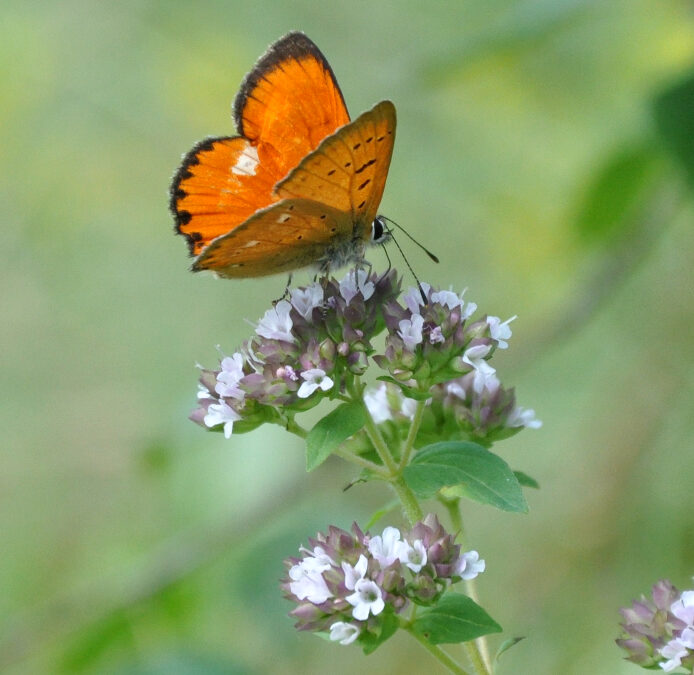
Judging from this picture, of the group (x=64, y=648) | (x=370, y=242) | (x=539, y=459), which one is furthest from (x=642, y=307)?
(x=64, y=648)

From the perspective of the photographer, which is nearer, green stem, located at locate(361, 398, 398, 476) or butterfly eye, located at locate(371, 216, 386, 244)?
green stem, located at locate(361, 398, 398, 476)

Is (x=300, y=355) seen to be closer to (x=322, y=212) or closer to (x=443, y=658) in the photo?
(x=322, y=212)

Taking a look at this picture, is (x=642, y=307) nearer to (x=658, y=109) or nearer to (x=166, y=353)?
(x=658, y=109)

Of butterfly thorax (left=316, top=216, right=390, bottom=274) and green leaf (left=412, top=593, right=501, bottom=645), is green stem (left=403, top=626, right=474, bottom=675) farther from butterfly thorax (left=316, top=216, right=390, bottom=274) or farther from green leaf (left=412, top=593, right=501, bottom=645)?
butterfly thorax (left=316, top=216, right=390, bottom=274)

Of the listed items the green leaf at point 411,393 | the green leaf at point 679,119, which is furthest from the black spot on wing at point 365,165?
the green leaf at point 679,119

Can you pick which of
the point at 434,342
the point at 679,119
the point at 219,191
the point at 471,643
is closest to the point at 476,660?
the point at 471,643

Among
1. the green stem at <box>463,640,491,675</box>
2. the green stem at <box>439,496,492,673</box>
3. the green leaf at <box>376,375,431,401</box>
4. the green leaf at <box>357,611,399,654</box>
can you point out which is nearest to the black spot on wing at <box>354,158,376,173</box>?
the green leaf at <box>376,375,431,401</box>
